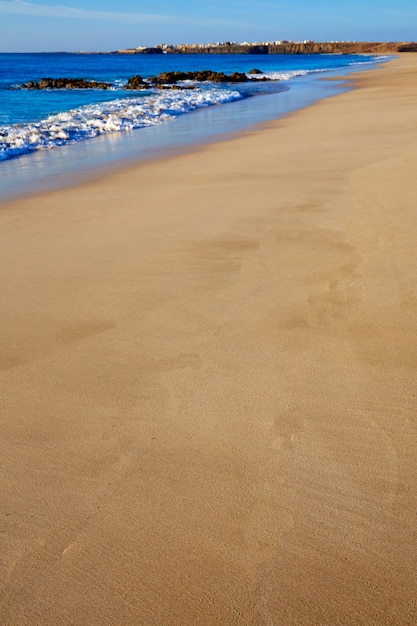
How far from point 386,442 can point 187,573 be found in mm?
1034

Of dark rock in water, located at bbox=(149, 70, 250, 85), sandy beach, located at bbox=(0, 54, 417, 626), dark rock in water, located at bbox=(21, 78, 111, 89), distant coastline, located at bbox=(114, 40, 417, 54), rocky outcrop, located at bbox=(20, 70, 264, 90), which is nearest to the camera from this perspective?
sandy beach, located at bbox=(0, 54, 417, 626)

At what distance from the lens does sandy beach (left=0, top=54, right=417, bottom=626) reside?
→ 5.66ft

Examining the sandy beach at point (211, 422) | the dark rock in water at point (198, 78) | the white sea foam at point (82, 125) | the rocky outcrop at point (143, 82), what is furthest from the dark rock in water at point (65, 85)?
the sandy beach at point (211, 422)

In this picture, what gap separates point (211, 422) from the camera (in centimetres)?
244

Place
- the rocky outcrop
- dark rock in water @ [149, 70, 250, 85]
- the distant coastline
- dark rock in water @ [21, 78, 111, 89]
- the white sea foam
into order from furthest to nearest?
the distant coastline, dark rock in water @ [149, 70, 250, 85], dark rock in water @ [21, 78, 111, 89], the rocky outcrop, the white sea foam

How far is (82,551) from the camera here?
186 cm

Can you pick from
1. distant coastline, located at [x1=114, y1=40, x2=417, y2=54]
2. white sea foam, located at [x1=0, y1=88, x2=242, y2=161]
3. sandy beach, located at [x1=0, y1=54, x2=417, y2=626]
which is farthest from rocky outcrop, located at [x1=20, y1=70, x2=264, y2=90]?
distant coastline, located at [x1=114, y1=40, x2=417, y2=54]

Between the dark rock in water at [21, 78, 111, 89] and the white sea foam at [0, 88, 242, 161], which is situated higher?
the dark rock in water at [21, 78, 111, 89]

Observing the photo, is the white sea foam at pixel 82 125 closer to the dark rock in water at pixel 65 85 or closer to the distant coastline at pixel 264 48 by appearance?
the dark rock in water at pixel 65 85

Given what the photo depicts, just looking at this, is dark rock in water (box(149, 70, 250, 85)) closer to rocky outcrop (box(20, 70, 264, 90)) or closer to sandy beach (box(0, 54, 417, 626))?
rocky outcrop (box(20, 70, 264, 90))

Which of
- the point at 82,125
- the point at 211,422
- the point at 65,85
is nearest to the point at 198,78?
the point at 65,85

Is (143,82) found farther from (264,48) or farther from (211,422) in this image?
(264,48)

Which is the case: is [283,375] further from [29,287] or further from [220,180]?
[220,180]

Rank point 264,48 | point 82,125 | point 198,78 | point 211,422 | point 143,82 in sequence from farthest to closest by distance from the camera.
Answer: point 264,48, point 198,78, point 143,82, point 82,125, point 211,422
